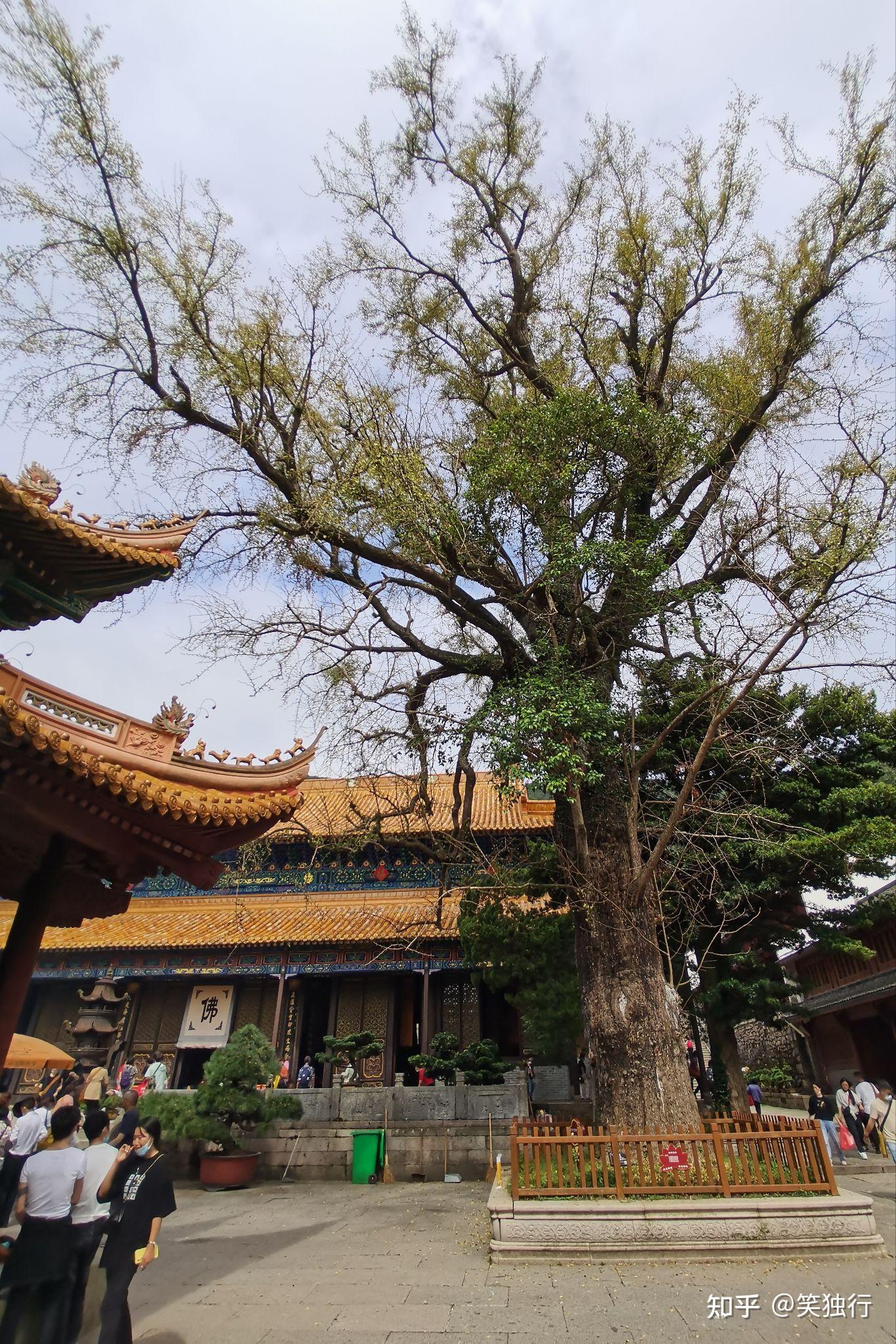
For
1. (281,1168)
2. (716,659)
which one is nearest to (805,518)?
(716,659)

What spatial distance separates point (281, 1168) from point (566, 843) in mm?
7417

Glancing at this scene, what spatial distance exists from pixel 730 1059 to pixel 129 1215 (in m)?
10.8

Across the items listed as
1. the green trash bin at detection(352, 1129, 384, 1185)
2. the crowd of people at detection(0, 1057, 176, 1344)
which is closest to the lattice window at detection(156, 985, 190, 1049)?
the green trash bin at detection(352, 1129, 384, 1185)

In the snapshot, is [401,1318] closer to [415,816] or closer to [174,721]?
[174,721]

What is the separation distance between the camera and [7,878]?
20.2 ft

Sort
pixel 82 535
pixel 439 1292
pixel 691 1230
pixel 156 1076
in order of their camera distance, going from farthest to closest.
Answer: pixel 156 1076
pixel 82 535
pixel 691 1230
pixel 439 1292

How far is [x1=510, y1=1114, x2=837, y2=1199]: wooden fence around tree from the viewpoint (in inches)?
234

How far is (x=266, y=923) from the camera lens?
1652 centimetres

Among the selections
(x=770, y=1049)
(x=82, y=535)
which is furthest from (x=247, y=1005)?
(x=770, y=1049)

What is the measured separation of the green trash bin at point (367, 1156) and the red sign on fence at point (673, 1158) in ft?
19.9

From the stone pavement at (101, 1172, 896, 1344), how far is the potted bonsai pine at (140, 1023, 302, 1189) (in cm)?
263

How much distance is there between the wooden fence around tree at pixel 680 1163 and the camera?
593 centimetres

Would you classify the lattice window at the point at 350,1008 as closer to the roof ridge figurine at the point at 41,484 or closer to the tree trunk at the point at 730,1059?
the tree trunk at the point at 730,1059

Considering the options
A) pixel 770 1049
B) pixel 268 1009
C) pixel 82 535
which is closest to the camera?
pixel 82 535
